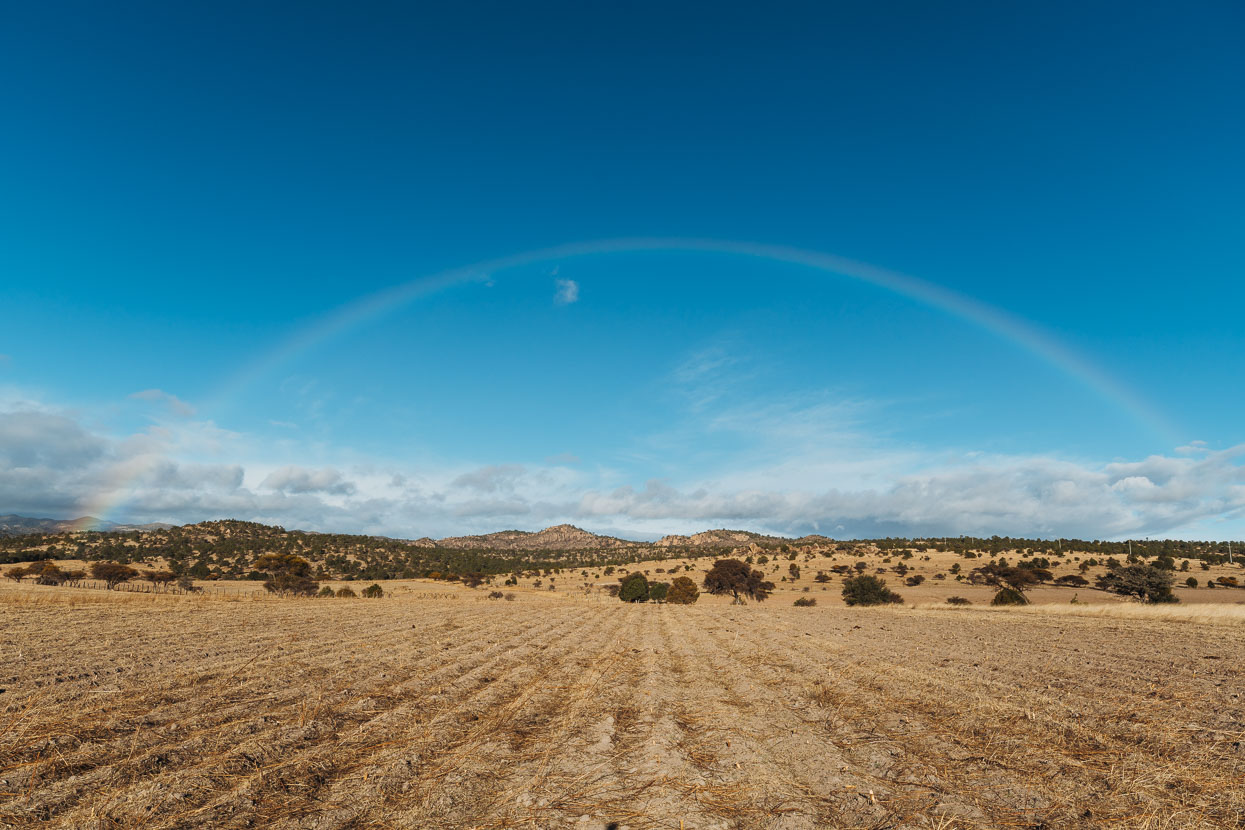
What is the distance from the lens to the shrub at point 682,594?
6638 centimetres

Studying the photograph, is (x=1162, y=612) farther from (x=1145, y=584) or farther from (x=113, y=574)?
(x=113, y=574)

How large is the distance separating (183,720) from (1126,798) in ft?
43.0

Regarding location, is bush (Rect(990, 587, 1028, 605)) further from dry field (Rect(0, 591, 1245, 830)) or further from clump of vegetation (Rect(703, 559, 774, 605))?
dry field (Rect(0, 591, 1245, 830))

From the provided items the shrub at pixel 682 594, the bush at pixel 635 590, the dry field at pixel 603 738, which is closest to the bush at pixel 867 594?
the shrub at pixel 682 594

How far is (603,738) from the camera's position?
9062 mm

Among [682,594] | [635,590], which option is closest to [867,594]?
[682,594]

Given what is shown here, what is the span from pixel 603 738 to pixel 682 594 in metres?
60.0

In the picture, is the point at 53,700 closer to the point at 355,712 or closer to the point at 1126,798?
the point at 355,712

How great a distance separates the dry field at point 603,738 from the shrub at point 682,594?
160 ft

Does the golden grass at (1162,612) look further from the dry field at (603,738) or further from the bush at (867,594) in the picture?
the dry field at (603,738)

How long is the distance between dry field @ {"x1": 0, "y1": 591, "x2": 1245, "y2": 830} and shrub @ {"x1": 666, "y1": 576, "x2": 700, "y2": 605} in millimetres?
48848

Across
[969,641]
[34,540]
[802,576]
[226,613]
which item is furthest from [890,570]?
[34,540]

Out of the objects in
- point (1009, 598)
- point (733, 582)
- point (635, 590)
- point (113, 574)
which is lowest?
point (635, 590)

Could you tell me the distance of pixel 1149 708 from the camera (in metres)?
11.2
